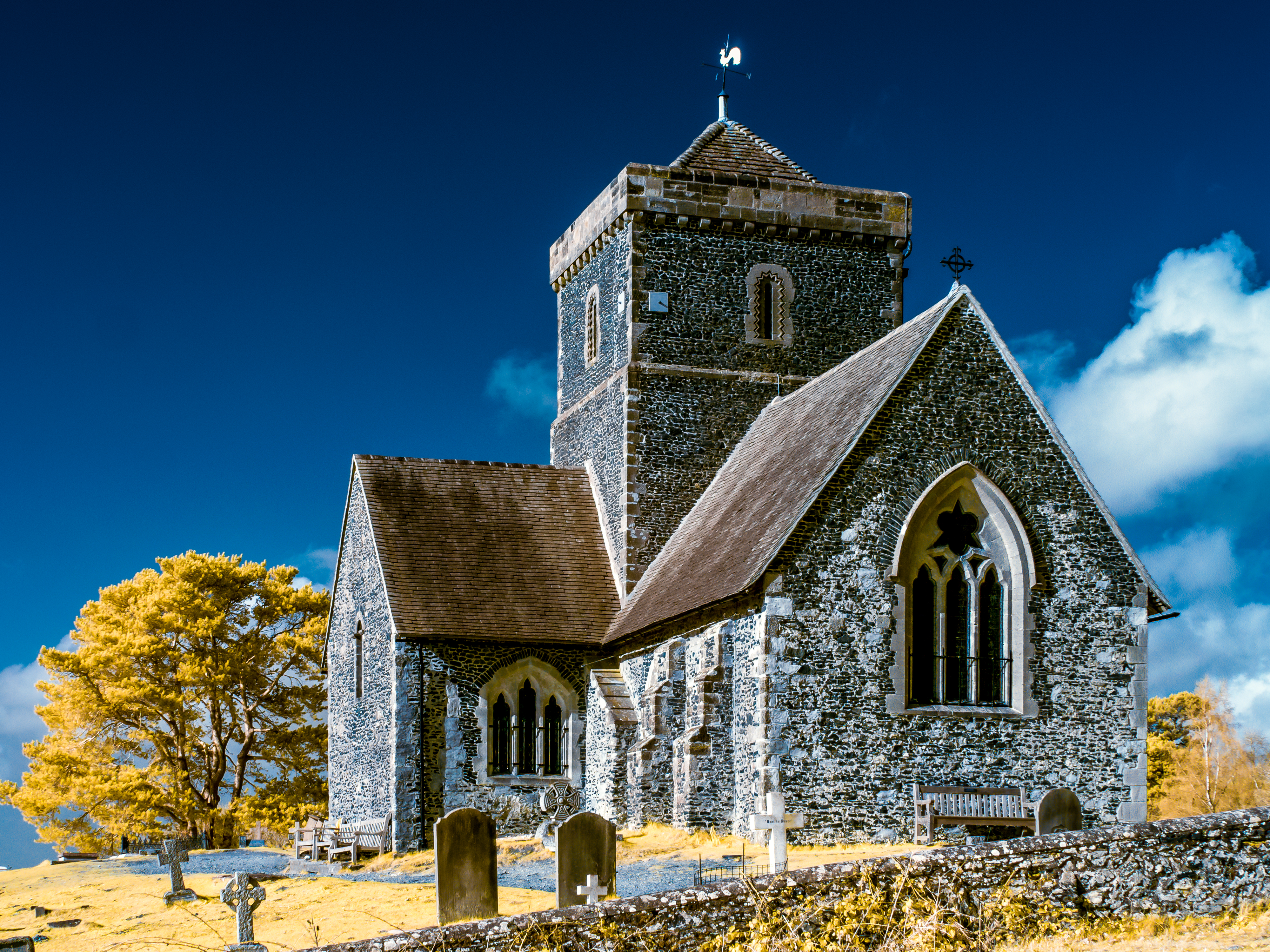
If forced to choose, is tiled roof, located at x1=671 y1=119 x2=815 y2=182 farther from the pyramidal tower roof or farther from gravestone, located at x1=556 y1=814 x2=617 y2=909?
gravestone, located at x1=556 y1=814 x2=617 y2=909

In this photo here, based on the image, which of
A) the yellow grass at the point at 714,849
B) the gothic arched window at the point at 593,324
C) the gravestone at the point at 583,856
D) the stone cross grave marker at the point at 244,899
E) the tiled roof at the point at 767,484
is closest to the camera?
the stone cross grave marker at the point at 244,899

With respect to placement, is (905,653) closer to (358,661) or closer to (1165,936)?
(1165,936)

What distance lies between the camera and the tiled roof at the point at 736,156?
98.5 feet

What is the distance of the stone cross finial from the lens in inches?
567

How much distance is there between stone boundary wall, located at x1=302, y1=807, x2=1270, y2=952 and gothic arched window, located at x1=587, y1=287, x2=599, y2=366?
19.3m

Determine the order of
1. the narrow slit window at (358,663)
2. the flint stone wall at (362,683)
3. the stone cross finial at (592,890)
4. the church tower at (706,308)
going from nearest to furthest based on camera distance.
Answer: the stone cross finial at (592,890)
the flint stone wall at (362,683)
the church tower at (706,308)
the narrow slit window at (358,663)

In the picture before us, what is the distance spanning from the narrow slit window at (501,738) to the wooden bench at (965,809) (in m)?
8.57

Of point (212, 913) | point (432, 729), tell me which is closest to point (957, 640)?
point (432, 729)

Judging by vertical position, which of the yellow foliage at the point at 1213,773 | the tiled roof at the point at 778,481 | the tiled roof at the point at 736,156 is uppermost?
the tiled roof at the point at 736,156

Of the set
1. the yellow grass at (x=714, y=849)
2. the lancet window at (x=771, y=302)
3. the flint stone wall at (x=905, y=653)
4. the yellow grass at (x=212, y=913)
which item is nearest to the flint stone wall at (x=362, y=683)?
the yellow grass at (x=212, y=913)

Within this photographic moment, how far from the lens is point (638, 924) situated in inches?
444

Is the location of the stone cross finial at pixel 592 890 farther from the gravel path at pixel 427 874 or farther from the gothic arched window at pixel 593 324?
the gothic arched window at pixel 593 324

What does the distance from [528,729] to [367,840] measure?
3328 millimetres

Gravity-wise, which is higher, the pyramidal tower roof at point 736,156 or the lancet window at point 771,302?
the pyramidal tower roof at point 736,156
